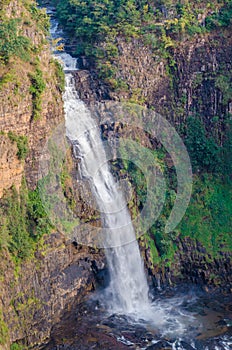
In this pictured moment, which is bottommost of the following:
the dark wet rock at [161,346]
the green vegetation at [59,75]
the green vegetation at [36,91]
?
the dark wet rock at [161,346]

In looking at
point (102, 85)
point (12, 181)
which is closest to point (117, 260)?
point (12, 181)

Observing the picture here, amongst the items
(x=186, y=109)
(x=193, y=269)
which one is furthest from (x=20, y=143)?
(x=186, y=109)

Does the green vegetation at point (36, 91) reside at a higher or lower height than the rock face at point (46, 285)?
higher

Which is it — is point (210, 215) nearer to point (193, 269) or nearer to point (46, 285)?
point (193, 269)

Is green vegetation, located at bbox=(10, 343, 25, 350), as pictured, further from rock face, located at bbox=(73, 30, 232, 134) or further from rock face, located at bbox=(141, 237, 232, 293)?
rock face, located at bbox=(73, 30, 232, 134)

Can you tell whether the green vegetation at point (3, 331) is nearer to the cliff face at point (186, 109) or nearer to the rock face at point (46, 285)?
the rock face at point (46, 285)

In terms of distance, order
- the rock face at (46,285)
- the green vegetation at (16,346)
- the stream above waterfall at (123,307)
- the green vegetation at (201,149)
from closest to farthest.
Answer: the green vegetation at (16,346)
the rock face at (46,285)
the stream above waterfall at (123,307)
the green vegetation at (201,149)

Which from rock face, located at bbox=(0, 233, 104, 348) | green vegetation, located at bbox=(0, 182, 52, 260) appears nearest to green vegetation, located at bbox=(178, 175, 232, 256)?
rock face, located at bbox=(0, 233, 104, 348)

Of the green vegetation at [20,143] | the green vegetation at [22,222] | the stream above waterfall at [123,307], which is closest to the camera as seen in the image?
the green vegetation at [22,222]

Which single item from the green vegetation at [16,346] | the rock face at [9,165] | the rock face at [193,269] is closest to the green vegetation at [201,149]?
the rock face at [193,269]
